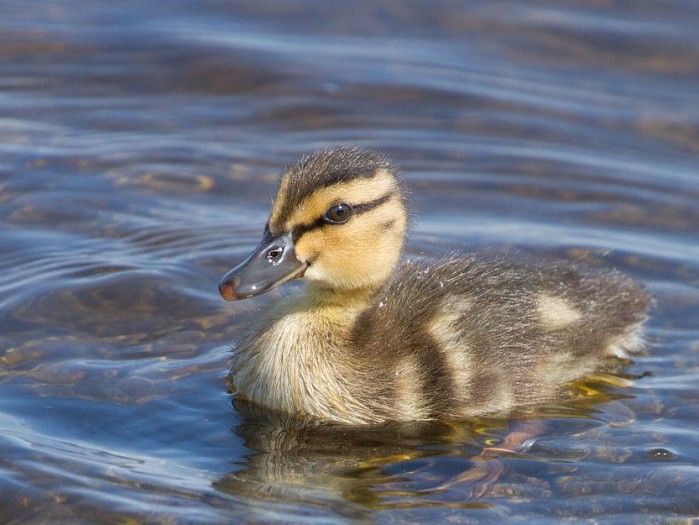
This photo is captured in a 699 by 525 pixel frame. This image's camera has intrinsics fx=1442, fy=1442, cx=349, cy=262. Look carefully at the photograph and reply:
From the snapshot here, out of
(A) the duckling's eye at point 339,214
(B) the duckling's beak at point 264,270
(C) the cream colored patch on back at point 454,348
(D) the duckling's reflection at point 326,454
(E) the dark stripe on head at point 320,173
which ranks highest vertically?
(E) the dark stripe on head at point 320,173

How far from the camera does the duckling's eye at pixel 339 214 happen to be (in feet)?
18.6

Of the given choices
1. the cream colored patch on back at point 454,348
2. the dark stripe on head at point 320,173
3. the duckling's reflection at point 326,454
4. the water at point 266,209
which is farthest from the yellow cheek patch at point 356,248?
the duckling's reflection at point 326,454

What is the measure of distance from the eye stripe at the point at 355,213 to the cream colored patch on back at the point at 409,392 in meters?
0.63

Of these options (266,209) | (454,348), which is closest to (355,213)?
(454,348)

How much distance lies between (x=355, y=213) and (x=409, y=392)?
75 cm

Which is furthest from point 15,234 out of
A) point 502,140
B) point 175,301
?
point 502,140

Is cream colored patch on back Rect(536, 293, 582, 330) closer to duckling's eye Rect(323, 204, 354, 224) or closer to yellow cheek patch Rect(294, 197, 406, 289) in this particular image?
yellow cheek patch Rect(294, 197, 406, 289)

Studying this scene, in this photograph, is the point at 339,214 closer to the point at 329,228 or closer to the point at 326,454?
the point at 329,228

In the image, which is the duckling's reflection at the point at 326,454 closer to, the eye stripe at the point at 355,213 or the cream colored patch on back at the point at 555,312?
the cream colored patch on back at the point at 555,312

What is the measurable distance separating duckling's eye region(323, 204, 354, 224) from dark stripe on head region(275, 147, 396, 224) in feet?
0.34

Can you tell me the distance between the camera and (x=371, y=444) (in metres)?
5.60

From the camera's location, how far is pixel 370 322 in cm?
588

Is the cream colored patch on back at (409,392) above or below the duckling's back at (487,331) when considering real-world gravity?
below

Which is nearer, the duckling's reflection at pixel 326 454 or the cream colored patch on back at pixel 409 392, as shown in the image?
the duckling's reflection at pixel 326 454
